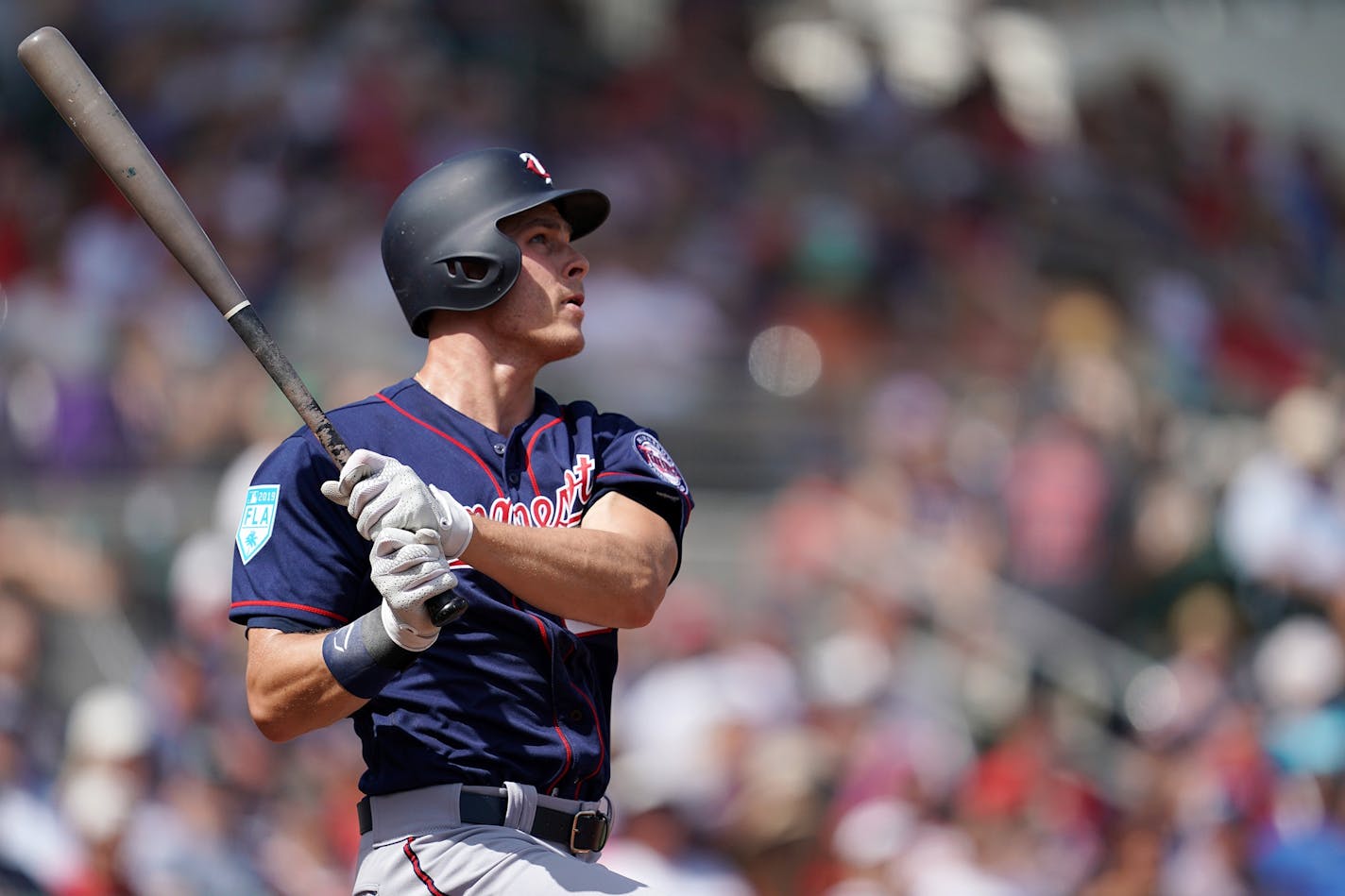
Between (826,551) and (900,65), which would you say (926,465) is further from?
(900,65)

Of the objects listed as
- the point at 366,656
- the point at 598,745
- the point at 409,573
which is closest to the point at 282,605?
the point at 366,656

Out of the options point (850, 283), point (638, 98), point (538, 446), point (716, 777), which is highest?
point (638, 98)

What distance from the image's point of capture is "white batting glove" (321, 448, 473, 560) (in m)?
2.76

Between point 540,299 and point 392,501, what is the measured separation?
694mm

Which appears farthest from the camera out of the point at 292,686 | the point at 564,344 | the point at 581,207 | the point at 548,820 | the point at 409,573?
the point at 581,207

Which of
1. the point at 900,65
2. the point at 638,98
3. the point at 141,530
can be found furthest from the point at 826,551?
the point at 900,65

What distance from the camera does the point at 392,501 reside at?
9.08ft

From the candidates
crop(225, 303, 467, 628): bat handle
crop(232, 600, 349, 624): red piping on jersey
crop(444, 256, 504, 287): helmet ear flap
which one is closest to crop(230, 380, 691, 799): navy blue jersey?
crop(232, 600, 349, 624): red piping on jersey

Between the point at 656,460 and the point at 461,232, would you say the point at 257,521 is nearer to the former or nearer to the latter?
the point at 461,232

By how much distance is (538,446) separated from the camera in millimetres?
3369

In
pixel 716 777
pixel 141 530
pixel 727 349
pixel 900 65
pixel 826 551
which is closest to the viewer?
A: pixel 716 777

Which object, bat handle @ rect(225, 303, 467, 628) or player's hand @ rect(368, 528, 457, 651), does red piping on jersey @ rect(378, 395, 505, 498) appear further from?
player's hand @ rect(368, 528, 457, 651)

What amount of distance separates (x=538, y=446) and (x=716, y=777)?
403 centimetres

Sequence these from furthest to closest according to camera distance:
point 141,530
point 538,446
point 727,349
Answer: point 727,349
point 141,530
point 538,446
